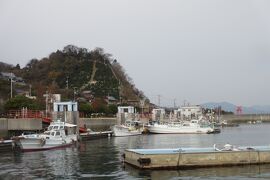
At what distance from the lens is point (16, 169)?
105 feet

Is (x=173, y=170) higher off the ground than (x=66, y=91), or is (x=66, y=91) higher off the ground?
(x=66, y=91)

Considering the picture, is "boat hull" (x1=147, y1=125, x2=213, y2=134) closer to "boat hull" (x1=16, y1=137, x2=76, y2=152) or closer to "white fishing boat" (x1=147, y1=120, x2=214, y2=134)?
"white fishing boat" (x1=147, y1=120, x2=214, y2=134)

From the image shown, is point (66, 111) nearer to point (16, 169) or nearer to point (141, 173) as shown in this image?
point (16, 169)

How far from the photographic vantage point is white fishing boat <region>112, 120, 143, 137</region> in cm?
8094

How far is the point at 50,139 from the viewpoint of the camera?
4878 cm

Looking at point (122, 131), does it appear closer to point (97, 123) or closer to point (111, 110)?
point (97, 123)

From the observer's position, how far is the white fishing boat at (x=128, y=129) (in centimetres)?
8094

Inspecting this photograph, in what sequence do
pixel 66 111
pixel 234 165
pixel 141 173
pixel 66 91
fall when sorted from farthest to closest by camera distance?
pixel 66 91 < pixel 66 111 < pixel 234 165 < pixel 141 173

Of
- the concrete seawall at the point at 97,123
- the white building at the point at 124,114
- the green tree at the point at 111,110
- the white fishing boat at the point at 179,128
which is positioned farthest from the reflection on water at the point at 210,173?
the green tree at the point at 111,110

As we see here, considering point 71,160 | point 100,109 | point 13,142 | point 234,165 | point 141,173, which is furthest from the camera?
point 100,109

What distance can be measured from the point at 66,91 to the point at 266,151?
439 feet

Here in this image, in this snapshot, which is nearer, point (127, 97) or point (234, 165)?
point (234, 165)

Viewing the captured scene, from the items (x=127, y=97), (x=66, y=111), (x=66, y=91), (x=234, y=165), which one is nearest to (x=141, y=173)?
(x=234, y=165)

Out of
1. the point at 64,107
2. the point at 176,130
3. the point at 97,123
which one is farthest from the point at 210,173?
the point at 97,123
